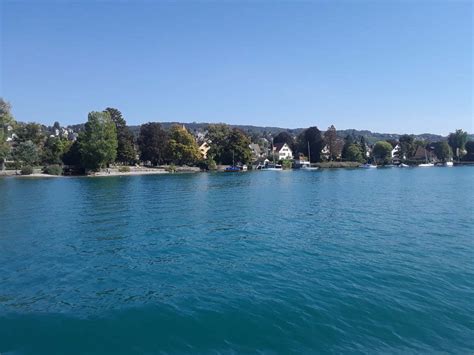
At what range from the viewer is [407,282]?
45.5 feet

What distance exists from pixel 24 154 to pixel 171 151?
41353 millimetres

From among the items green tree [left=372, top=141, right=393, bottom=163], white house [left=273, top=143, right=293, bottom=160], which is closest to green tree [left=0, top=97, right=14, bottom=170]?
white house [left=273, top=143, right=293, bottom=160]

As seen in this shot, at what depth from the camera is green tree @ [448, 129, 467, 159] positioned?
7470 inches

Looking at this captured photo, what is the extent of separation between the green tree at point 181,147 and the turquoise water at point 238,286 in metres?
89.5

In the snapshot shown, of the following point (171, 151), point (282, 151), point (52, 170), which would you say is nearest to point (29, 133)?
point (52, 170)

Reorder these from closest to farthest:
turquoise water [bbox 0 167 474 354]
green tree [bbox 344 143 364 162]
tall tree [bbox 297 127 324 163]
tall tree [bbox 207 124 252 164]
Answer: turquoise water [bbox 0 167 474 354] < tall tree [bbox 207 124 252 164] < tall tree [bbox 297 127 324 163] < green tree [bbox 344 143 364 162]

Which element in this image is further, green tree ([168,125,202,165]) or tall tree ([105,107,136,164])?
green tree ([168,125,202,165])

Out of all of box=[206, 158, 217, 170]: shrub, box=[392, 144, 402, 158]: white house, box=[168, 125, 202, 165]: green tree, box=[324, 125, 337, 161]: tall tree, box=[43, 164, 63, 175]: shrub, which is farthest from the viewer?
box=[392, 144, 402, 158]: white house

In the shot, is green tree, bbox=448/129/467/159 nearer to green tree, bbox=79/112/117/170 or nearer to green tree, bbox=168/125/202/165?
green tree, bbox=168/125/202/165

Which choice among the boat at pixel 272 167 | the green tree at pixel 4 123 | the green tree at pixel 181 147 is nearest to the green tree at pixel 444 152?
the boat at pixel 272 167

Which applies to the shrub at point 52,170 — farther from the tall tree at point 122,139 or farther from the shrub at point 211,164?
the shrub at point 211,164

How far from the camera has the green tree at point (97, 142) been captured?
88.9 meters

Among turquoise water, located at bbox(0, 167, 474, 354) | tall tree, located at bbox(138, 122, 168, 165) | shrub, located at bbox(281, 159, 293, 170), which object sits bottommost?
turquoise water, located at bbox(0, 167, 474, 354)

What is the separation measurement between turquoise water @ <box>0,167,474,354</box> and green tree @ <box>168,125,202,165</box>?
8950 cm
